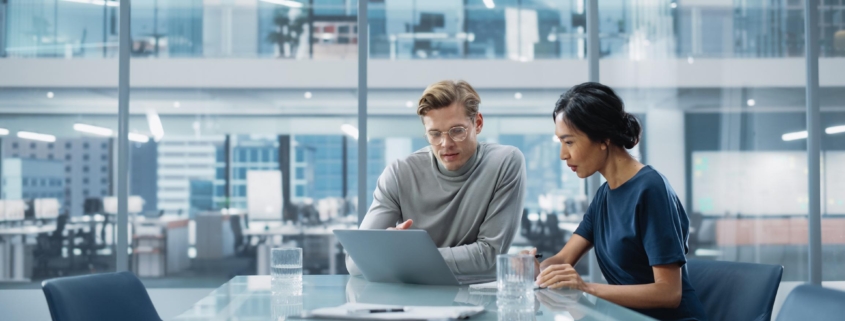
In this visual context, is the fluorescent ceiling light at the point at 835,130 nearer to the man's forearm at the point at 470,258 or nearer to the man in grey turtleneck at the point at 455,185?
the man in grey turtleneck at the point at 455,185

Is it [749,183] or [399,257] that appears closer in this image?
[399,257]

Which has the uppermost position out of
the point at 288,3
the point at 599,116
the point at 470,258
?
the point at 288,3

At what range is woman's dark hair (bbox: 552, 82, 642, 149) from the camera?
7.15 ft

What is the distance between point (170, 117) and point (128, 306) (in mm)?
2049

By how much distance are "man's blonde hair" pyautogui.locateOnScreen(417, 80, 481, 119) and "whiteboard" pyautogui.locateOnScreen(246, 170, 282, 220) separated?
1712mm

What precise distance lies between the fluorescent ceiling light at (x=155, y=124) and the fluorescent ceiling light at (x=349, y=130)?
0.98 metres

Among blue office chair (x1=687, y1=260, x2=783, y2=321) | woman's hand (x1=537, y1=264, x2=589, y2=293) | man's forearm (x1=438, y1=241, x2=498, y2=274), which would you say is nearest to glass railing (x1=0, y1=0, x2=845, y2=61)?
blue office chair (x1=687, y1=260, x2=783, y2=321)

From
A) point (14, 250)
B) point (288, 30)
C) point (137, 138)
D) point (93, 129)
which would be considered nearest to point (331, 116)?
point (288, 30)

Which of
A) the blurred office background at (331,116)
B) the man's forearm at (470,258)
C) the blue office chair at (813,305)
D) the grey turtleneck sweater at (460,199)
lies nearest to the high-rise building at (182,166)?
the blurred office background at (331,116)

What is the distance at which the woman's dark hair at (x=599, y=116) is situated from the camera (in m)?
2.18

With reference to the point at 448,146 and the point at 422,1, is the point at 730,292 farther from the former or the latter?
the point at 422,1

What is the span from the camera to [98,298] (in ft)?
6.82

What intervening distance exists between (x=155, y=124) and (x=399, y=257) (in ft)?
7.76

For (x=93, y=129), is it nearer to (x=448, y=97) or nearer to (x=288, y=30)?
(x=288, y=30)
